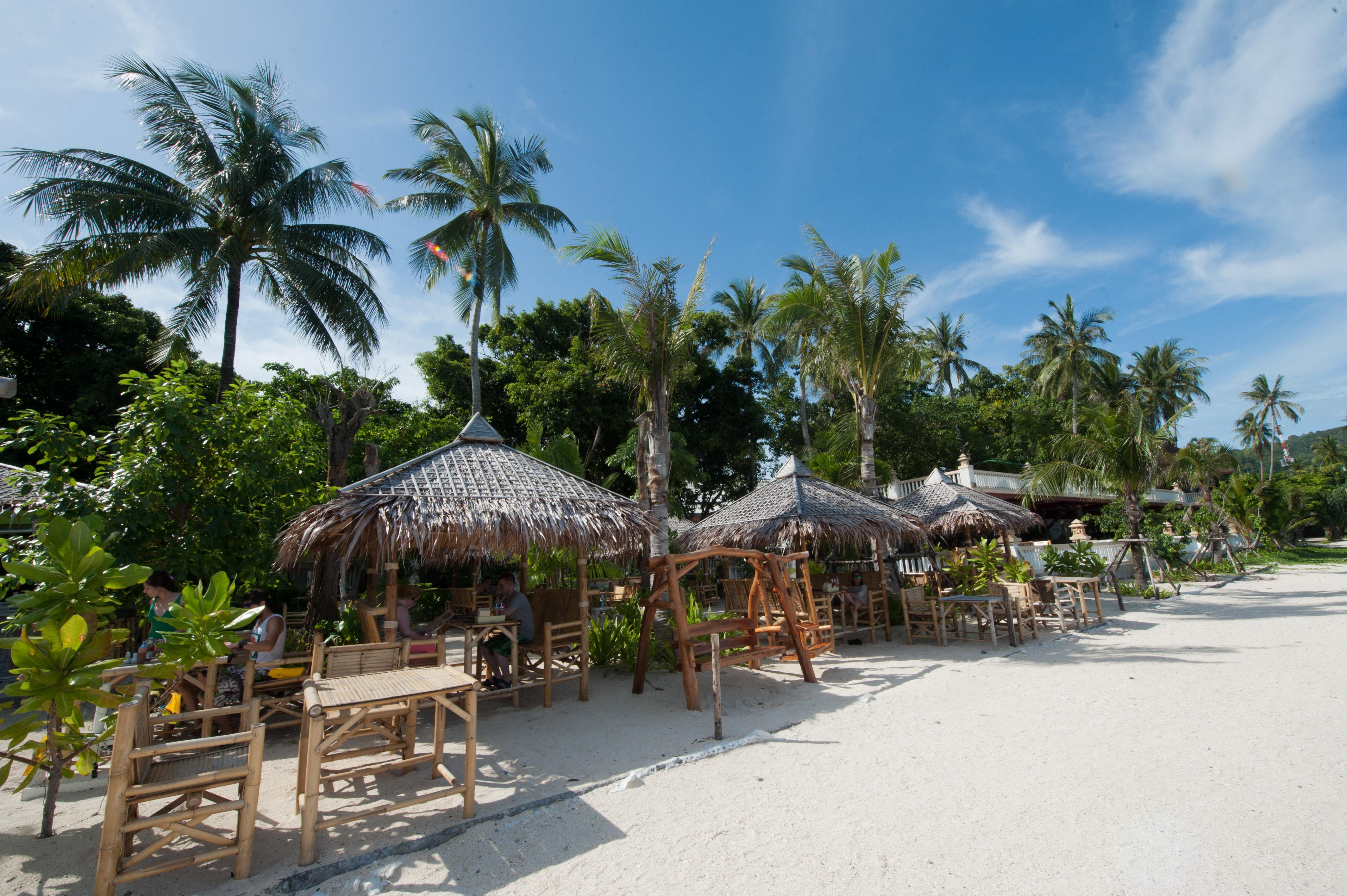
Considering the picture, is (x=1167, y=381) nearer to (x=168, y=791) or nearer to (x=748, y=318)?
(x=748, y=318)

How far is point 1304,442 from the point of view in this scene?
123062mm

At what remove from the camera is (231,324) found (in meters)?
11.6

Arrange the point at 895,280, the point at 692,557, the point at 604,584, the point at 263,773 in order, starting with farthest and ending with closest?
the point at 604,584 < the point at 895,280 < the point at 692,557 < the point at 263,773

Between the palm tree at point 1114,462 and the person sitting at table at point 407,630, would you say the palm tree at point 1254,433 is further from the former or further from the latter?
the person sitting at table at point 407,630

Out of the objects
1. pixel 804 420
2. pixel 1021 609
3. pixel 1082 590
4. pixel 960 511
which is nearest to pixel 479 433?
pixel 1021 609

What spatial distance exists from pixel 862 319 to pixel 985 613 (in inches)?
236

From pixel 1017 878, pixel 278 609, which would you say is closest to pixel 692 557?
pixel 1017 878

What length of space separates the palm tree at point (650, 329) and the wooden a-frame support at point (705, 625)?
346 centimetres

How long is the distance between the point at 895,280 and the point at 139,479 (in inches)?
482

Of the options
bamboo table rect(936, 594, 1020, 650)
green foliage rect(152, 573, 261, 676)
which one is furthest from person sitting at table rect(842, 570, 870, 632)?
green foliage rect(152, 573, 261, 676)

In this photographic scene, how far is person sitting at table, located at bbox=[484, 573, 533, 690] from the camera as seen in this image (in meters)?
6.63

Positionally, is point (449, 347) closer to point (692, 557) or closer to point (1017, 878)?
point (692, 557)

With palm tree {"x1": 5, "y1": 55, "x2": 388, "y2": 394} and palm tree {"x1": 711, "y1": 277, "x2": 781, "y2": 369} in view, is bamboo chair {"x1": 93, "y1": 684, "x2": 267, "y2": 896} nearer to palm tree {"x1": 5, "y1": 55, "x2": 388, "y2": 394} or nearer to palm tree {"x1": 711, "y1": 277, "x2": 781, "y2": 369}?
palm tree {"x1": 5, "y1": 55, "x2": 388, "y2": 394}

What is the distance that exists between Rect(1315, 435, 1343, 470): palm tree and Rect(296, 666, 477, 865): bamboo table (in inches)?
2537
